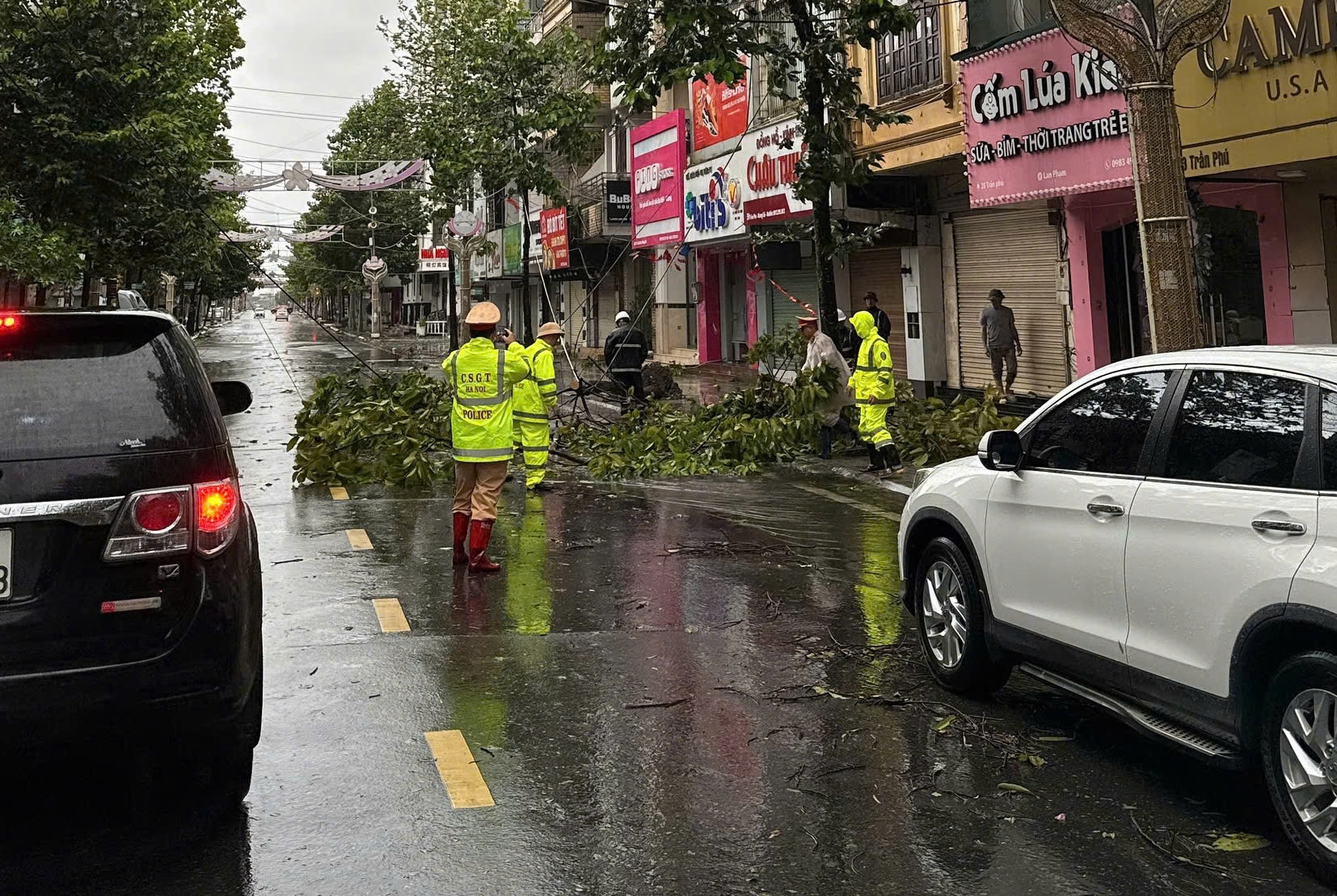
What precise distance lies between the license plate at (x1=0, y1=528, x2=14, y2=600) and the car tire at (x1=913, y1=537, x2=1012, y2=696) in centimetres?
382

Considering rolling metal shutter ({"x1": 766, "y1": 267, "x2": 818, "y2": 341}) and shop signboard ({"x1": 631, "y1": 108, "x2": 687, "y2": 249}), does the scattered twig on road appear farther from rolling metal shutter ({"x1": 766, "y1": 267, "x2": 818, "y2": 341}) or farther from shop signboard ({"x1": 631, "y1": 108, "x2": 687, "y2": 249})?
shop signboard ({"x1": 631, "y1": 108, "x2": 687, "y2": 249})

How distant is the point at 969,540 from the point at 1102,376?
3.24 ft

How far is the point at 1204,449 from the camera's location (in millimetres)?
4477

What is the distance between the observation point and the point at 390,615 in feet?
25.0

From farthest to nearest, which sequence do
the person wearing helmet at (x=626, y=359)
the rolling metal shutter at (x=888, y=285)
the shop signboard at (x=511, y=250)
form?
the shop signboard at (x=511, y=250), the rolling metal shutter at (x=888, y=285), the person wearing helmet at (x=626, y=359)

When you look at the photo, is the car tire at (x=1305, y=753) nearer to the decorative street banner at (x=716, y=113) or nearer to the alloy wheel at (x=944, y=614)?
the alloy wheel at (x=944, y=614)

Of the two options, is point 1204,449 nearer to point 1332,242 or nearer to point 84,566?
point 84,566

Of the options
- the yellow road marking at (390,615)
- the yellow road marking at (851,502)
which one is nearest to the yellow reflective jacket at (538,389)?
the yellow road marking at (851,502)

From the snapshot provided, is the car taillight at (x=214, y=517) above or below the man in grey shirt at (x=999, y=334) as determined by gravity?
below

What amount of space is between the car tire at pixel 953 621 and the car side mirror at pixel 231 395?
3.31 m

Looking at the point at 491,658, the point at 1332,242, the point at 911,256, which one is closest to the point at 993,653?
the point at 491,658

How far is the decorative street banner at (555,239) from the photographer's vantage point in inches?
1639

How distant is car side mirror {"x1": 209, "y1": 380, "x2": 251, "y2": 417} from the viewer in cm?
577

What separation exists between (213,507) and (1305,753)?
11.6ft
